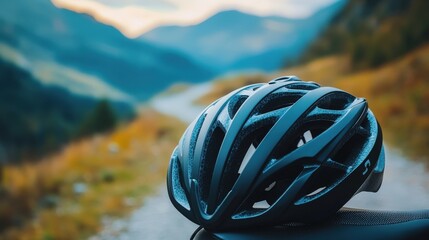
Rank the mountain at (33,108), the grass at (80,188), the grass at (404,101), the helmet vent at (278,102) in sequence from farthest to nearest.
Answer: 1. the mountain at (33,108)
2. the grass at (404,101)
3. the grass at (80,188)
4. the helmet vent at (278,102)

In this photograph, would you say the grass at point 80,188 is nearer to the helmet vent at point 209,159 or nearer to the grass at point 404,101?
the helmet vent at point 209,159

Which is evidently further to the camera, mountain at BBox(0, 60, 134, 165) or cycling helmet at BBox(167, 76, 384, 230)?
mountain at BBox(0, 60, 134, 165)

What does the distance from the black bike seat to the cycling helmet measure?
39 millimetres

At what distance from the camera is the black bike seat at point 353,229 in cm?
195

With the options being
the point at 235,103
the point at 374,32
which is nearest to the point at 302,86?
the point at 235,103

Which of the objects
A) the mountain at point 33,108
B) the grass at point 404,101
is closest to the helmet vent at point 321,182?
the grass at point 404,101

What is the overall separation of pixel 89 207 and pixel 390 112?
8.90 metres

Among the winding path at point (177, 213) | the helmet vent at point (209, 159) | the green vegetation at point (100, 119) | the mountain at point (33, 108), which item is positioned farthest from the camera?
the mountain at point (33, 108)

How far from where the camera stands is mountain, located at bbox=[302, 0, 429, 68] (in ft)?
70.1

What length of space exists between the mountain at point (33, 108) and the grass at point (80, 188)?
14226mm

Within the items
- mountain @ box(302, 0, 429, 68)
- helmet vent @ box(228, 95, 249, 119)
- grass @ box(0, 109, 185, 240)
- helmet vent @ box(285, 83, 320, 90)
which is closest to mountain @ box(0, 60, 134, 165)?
grass @ box(0, 109, 185, 240)

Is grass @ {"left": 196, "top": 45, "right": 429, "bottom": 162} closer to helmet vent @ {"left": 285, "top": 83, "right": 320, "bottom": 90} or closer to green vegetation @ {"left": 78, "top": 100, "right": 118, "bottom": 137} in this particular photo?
helmet vent @ {"left": 285, "top": 83, "right": 320, "bottom": 90}

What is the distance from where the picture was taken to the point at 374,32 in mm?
29672

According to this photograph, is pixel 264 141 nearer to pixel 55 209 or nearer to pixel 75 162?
pixel 55 209
